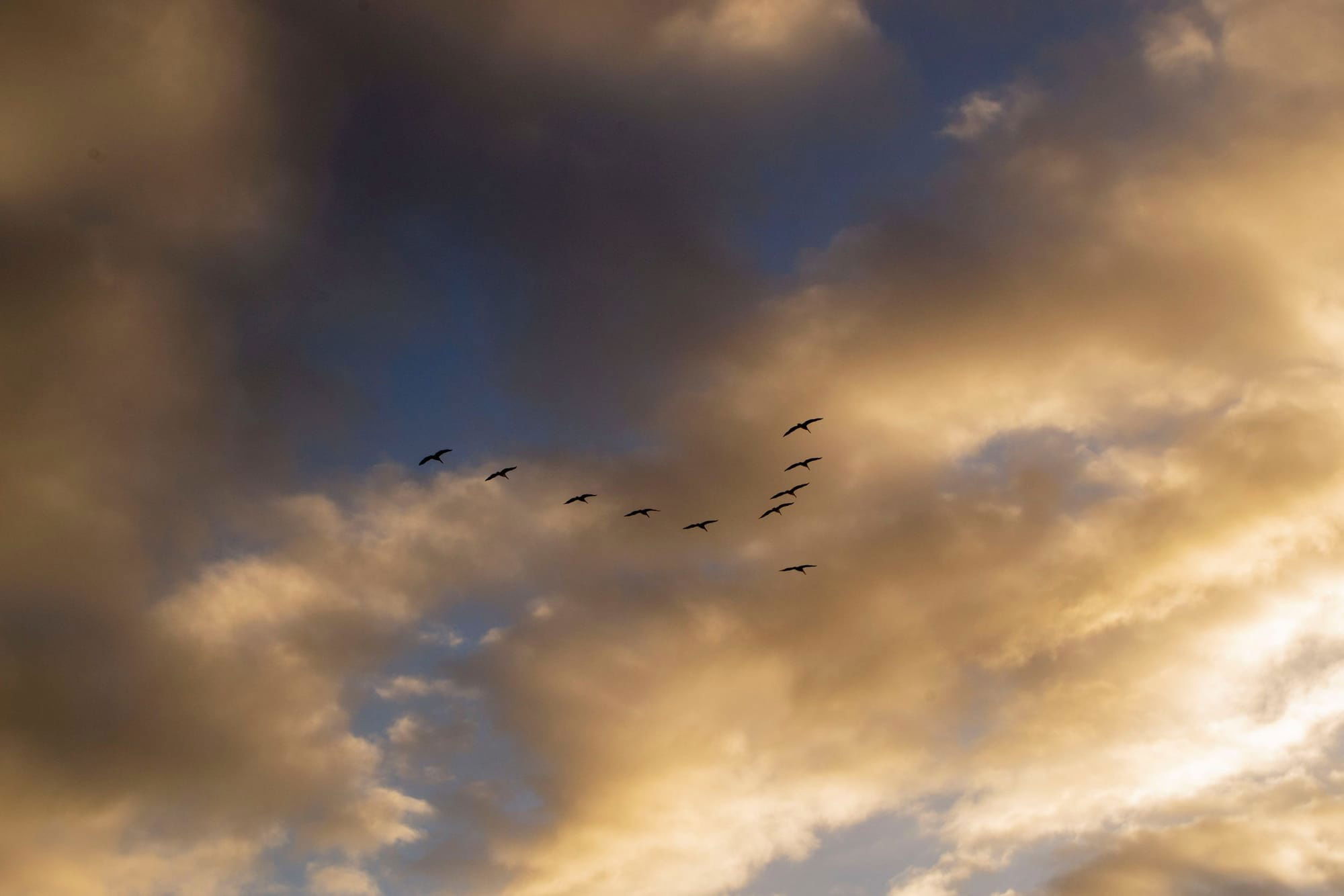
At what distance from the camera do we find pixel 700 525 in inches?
6895

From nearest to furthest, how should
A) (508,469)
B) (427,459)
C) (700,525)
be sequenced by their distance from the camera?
(427,459) < (508,469) < (700,525)

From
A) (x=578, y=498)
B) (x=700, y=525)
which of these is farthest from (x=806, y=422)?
(x=578, y=498)

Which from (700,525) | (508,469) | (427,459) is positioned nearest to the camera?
(427,459)

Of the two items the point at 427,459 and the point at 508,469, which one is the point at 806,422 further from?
the point at 427,459

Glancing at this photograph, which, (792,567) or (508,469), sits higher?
(508,469)

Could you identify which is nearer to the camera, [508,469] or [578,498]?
[508,469]

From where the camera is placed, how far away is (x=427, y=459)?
14475 cm

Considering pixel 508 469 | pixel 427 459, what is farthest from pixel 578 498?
pixel 427 459

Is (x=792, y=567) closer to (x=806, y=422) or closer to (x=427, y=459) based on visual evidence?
(x=806, y=422)

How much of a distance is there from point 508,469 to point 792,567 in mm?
64741

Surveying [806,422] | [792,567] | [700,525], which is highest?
[806,422]

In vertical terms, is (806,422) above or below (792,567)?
above

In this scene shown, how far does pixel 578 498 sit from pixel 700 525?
95.7 feet

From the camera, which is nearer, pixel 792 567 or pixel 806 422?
pixel 806 422
